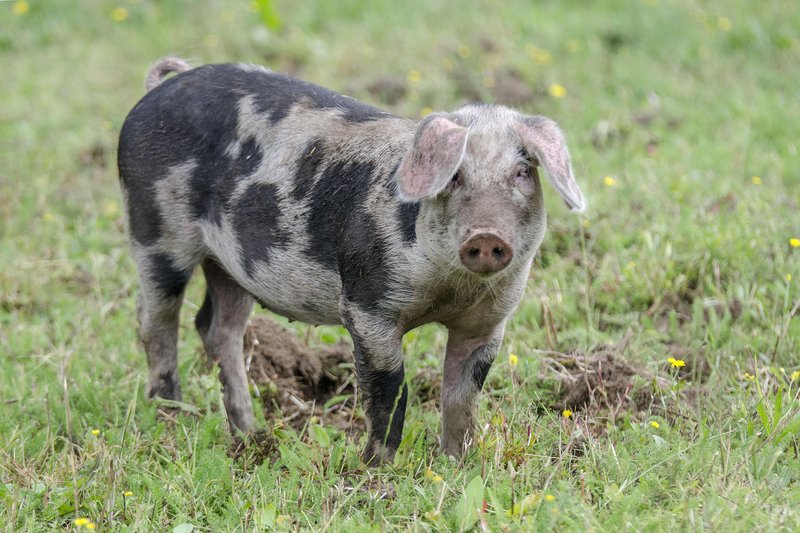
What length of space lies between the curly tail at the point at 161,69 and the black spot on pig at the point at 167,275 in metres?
0.88

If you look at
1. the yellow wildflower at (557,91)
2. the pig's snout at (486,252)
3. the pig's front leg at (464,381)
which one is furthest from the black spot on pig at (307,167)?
the yellow wildflower at (557,91)

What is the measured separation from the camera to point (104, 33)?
32.8ft

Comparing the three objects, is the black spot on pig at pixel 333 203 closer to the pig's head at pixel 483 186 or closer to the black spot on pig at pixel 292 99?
the black spot on pig at pixel 292 99

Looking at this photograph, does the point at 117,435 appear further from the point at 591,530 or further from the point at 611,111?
the point at 611,111

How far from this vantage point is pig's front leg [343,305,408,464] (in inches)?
163

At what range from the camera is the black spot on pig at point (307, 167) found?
14.6 feet

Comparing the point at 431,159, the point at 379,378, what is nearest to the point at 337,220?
the point at 379,378

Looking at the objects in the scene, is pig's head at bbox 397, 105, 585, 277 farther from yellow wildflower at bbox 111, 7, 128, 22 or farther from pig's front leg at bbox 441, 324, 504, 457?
yellow wildflower at bbox 111, 7, 128, 22

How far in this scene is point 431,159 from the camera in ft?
12.0

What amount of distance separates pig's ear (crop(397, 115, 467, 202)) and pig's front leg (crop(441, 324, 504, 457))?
2.85 feet

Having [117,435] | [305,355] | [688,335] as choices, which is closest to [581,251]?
[688,335]

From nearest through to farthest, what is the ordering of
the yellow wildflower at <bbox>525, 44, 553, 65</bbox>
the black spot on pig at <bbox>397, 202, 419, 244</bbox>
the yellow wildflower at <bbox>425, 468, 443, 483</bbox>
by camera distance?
the yellow wildflower at <bbox>425, 468, 443, 483</bbox> < the black spot on pig at <bbox>397, 202, 419, 244</bbox> < the yellow wildflower at <bbox>525, 44, 553, 65</bbox>

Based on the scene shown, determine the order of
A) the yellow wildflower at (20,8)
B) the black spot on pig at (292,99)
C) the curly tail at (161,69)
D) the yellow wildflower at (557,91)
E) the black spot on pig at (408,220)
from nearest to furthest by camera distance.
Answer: the black spot on pig at (408,220) → the black spot on pig at (292,99) → the curly tail at (161,69) → the yellow wildflower at (557,91) → the yellow wildflower at (20,8)

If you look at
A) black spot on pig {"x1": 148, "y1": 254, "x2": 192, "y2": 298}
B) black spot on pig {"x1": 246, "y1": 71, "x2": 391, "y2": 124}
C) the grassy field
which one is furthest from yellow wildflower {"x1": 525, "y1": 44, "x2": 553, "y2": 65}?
black spot on pig {"x1": 148, "y1": 254, "x2": 192, "y2": 298}
